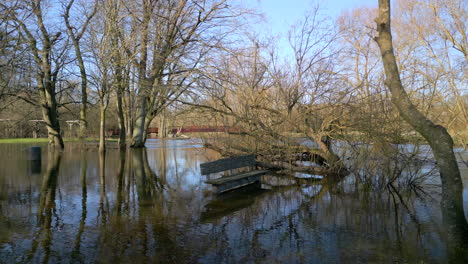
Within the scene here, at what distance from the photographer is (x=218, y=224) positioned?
6.23 m

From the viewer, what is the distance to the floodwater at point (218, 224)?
4723mm

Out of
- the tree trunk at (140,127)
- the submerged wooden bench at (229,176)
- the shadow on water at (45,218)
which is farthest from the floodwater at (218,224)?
the tree trunk at (140,127)

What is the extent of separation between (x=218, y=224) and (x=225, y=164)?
327cm

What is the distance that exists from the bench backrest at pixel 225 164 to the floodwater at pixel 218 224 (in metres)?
0.67

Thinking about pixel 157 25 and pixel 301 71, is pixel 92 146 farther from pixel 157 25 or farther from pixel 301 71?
pixel 301 71

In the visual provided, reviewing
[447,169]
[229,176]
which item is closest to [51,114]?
[229,176]

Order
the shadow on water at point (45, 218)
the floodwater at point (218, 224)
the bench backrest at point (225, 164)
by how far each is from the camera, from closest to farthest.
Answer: the floodwater at point (218, 224)
the shadow on water at point (45, 218)
the bench backrest at point (225, 164)

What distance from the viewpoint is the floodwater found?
4.72m

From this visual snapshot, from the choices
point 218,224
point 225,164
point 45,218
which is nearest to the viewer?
point 218,224

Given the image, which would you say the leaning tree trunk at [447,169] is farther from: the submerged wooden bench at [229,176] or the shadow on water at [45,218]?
the shadow on water at [45,218]

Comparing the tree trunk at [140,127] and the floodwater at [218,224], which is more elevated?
the tree trunk at [140,127]

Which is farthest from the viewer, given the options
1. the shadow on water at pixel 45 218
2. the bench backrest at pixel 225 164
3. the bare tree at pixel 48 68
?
the bare tree at pixel 48 68

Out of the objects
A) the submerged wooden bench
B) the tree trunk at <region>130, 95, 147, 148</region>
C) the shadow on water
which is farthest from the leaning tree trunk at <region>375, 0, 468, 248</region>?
the tree trunk at <region>130, 95, 147, 148</region>

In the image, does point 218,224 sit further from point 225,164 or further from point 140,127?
point 140,127
